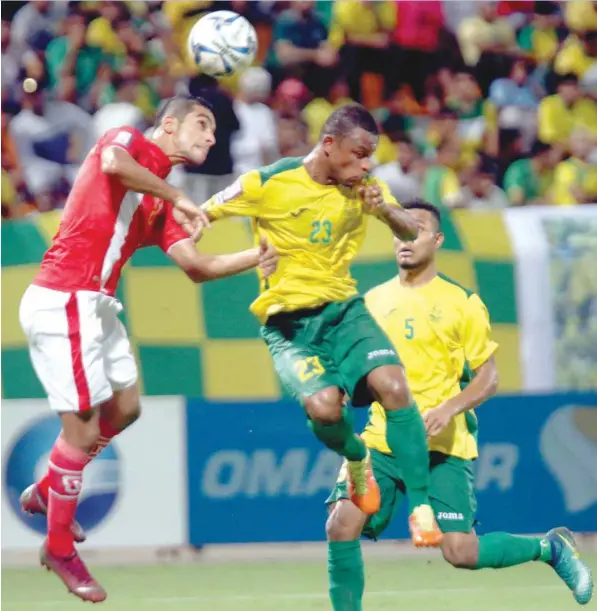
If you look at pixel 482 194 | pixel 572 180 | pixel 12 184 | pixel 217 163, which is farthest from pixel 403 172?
pixel 12 184

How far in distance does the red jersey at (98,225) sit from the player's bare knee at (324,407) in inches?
44.4

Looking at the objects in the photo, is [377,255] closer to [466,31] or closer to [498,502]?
[498,502]

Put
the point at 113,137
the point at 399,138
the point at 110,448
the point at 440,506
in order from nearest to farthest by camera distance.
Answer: the point at 113,137 → the point at 440,506 → the point at 110,448 → the point at 399,138

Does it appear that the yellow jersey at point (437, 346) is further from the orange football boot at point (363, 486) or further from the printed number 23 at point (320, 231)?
the printed number 23 at point (320, 231)

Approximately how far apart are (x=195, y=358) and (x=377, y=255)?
1.44 meters

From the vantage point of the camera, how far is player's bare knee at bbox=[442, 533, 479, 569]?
291 inches

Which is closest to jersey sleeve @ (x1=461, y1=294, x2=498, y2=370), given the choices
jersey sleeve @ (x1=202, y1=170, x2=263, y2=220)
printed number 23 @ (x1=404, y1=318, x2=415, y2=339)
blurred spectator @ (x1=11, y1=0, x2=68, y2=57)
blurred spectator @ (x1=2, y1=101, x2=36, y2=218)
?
printed number 23 @ (x1=404, y1=318, x2=415, y2=339)

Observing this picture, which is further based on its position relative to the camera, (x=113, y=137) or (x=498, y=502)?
(x=498, y=502)

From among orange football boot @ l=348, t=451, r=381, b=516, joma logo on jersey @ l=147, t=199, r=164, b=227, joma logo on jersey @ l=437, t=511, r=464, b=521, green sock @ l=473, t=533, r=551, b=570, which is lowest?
green sock @ l=473, t=533, r=551, b=570

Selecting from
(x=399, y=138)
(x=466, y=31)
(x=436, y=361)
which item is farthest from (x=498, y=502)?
(x=466, y=31)

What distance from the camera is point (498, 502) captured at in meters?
10.3

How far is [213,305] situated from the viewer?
10.4 m

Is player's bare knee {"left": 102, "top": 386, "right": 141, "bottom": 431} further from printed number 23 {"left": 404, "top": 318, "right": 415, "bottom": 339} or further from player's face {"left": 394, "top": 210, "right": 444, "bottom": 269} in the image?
player's face {"left": 394, "top": 210, "right": 444, "bottom": 269}

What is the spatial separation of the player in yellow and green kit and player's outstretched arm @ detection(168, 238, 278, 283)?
879 millimetres
